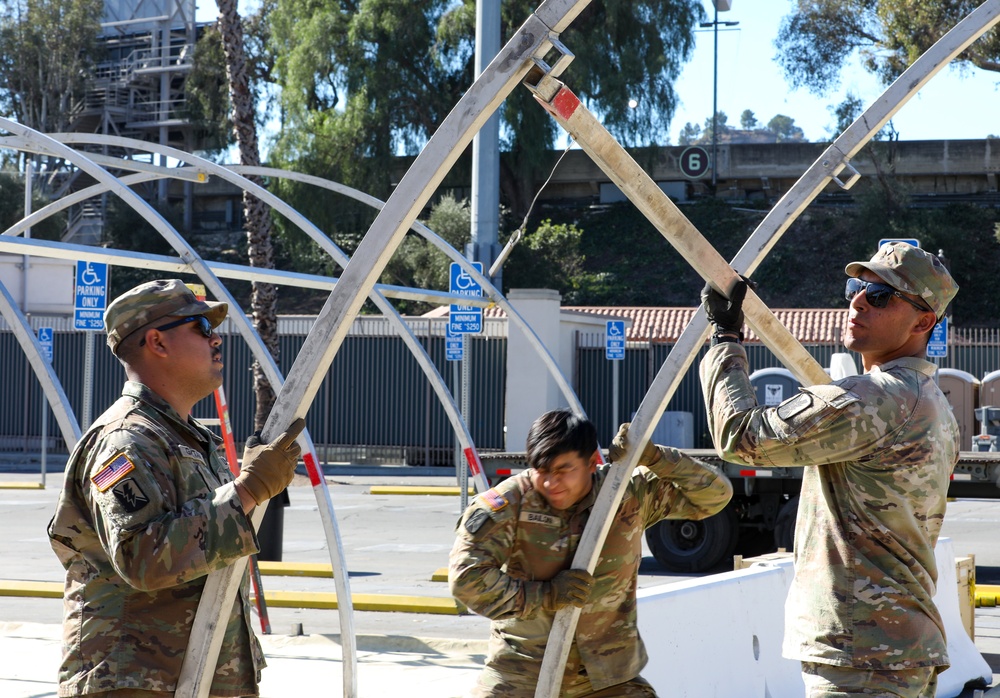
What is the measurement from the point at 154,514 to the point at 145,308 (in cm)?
63

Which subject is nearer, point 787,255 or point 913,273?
point 913,273

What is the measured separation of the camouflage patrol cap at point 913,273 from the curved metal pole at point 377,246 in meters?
1.13

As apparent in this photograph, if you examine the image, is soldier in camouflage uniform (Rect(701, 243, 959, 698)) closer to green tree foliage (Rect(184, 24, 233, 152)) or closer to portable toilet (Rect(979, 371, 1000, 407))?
portable toilet (Rect(979, 371, 1000, 407))

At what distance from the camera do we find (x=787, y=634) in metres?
3.48

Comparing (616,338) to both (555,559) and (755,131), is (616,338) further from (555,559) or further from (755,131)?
(755,131)

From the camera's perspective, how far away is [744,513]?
11.7 meters

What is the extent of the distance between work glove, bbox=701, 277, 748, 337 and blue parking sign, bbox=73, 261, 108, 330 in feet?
36.7

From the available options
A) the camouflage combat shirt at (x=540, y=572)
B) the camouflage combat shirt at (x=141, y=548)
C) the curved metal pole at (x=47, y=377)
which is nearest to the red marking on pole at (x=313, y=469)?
the curved metal pole at (x=47, y=377)

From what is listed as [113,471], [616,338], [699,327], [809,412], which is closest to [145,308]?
[113,471]

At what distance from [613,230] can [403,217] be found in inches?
1565

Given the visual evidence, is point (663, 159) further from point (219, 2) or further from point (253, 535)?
point (253, 535)

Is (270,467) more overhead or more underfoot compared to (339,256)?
more underfoot

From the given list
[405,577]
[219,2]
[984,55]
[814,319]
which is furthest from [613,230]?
[405,577]

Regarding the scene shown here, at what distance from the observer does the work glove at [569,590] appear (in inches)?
140
